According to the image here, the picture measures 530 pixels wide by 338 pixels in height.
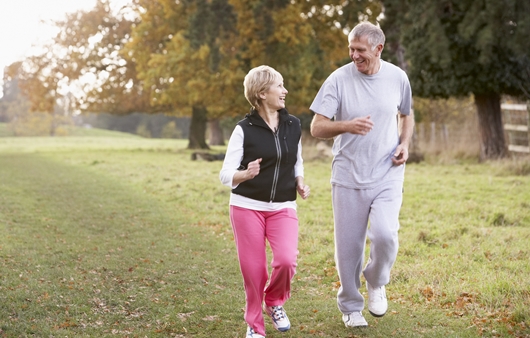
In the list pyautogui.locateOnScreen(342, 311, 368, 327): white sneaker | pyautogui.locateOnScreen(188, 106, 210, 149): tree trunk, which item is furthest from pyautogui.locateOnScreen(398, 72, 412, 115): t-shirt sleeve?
pyautogui.locateOnScreen(188, 106, 210, 149): tree trunk

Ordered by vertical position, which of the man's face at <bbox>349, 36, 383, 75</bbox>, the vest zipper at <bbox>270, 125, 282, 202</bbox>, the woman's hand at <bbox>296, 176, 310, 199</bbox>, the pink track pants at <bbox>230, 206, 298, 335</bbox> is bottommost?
the pink track pants at <bbox>230, 206, 298, 335</bbox>

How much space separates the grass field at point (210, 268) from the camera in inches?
205

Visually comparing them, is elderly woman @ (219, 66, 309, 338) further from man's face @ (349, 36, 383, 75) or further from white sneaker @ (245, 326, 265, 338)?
man's face @ (349, 36, 383, 75)

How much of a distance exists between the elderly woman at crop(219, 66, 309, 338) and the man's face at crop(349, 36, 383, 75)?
1.76 feet

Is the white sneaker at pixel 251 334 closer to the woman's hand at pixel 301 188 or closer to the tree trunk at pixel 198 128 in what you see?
the woman's hand at pixel 301 188

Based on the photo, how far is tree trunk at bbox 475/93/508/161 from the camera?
21.9 m

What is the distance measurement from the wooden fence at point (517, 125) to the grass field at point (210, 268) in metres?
8.22

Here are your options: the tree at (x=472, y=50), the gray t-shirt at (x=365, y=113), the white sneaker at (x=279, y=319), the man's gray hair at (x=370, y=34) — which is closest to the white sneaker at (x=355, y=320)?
the white sneaker at (x=279, y=319)

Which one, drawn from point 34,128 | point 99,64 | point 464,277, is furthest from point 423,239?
point 34,128

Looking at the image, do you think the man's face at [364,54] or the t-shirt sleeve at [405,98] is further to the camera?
the t-shirt sleeve at [405,98]

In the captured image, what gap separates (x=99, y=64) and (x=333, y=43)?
11.8 metres

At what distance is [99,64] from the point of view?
3406 cm

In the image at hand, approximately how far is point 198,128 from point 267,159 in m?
31.4

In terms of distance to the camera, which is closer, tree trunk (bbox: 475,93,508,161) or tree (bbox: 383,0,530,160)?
tree (bbox: 383,0,530,160)
